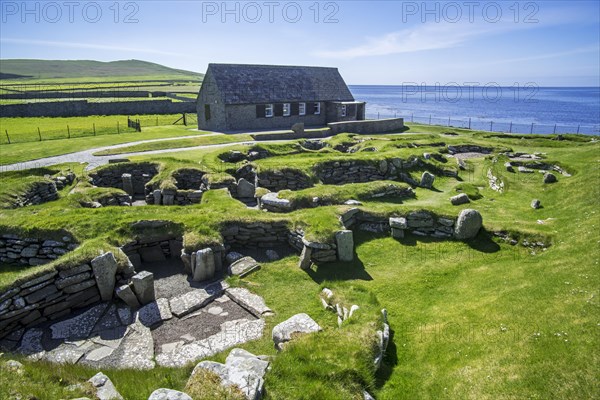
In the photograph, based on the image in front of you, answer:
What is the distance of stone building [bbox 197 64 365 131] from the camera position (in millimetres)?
41938

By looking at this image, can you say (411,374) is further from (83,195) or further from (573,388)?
(83,195)

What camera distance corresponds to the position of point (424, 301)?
33.6 ft

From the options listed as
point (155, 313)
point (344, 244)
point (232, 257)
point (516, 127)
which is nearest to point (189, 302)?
point (155, 313)

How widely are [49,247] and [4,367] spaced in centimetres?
707

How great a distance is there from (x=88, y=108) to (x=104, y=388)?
217ft

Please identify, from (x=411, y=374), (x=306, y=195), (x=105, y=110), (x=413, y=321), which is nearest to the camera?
(x=411, y=374)

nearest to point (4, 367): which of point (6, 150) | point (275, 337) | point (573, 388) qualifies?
point (275, 337)

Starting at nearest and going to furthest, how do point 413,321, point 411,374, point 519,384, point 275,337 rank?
point 519,384, point 411,374, point 275,337, point 413,321

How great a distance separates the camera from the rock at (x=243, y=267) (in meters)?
11.8

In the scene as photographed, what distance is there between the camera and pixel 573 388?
19.1ft

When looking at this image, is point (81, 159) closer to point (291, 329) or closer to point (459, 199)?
point (291, 329)

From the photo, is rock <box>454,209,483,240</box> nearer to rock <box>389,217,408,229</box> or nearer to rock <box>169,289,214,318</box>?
rock <box>389,217,408,229</box>

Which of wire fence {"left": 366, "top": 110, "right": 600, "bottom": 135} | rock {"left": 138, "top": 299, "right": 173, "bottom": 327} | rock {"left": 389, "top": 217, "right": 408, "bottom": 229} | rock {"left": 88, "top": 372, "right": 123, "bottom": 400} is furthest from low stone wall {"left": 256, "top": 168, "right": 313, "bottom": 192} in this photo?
wire fence {"left": 366, "top": 110, "right": 600, "bottom": 135}

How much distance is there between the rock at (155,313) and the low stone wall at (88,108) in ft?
199
